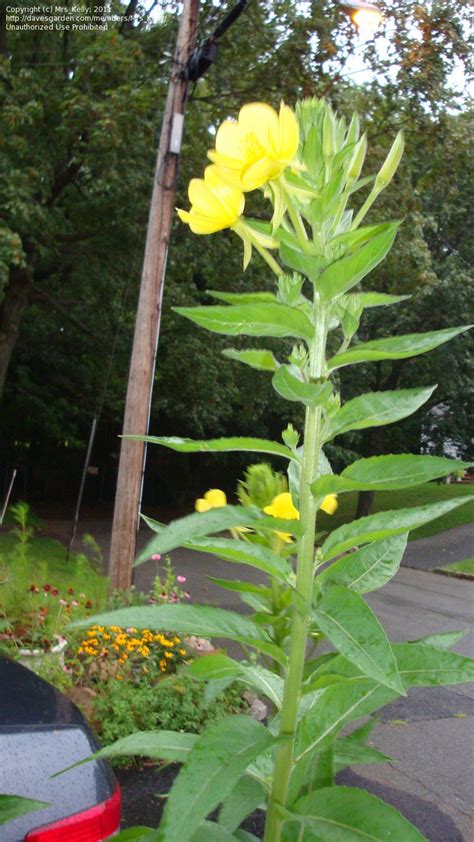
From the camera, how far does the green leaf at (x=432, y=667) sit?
93 centimetres

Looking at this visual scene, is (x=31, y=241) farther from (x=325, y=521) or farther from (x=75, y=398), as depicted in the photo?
(x=325, y=521)

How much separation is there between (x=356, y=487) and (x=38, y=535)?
19770mm

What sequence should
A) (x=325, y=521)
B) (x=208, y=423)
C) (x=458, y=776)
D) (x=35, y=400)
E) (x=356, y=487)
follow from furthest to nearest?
(x=325, y=521), (x=35, y=400), (x=208, y=423), (x=458, y=776), (x=356, y=487)

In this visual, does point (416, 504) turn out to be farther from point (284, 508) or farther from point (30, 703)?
point (284, 508)

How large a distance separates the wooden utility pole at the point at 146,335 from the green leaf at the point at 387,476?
7691 millimetres

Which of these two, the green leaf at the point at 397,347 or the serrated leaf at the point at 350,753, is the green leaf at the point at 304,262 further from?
the serrated leaf at the point at 350,753

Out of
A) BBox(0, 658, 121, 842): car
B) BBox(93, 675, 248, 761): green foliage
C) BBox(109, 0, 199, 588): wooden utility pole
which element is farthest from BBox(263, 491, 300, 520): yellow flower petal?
BBox(109, 0, 199, 588): wooden utility pole

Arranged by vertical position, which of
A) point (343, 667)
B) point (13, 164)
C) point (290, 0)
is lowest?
point (343, 667)

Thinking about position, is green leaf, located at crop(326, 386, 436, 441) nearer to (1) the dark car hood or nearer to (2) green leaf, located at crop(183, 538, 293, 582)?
(2) green leaf, located at crop(183, 538, 293, 582)

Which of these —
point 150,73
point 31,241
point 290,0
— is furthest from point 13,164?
point 290,0

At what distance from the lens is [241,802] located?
1.01 m

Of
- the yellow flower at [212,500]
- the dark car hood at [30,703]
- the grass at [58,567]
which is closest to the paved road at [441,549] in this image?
the grass at [58,567]

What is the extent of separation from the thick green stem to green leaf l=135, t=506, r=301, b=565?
4cm

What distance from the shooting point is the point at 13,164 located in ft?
44.2
